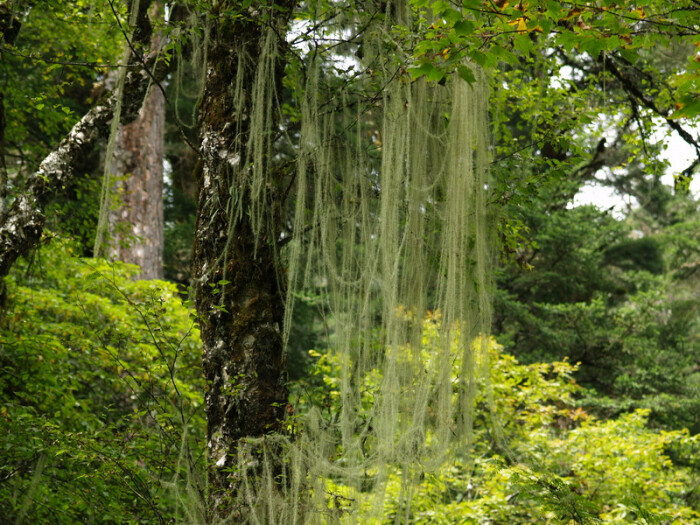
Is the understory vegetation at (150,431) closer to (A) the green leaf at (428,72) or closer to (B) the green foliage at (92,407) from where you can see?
(B) the green foliage at (92,407)

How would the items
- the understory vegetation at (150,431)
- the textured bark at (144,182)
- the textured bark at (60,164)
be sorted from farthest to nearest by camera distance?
1. the textured bark at (144,182)
2. the textured bark at (60,164)
3. the understory vegetation at (150,431)

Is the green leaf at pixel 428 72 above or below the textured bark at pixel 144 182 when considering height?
below

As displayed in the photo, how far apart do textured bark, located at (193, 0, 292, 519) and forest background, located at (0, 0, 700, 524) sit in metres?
0.09

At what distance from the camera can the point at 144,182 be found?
27.0 feet

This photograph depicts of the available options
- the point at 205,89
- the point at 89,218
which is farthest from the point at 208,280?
the point at 89,218

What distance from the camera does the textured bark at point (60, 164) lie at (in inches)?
140

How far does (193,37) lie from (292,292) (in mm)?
1366

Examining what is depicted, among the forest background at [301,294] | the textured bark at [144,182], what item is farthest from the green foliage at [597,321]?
the textured bark at [144,182]

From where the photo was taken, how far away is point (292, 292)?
2.95 metres

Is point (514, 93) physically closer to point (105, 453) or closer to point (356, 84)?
point (356, 84)

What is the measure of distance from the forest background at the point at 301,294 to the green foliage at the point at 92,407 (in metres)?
0.03

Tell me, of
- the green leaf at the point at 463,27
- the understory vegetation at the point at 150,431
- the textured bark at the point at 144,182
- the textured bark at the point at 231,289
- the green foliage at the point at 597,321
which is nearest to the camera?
the green leaf at the point at 463,27

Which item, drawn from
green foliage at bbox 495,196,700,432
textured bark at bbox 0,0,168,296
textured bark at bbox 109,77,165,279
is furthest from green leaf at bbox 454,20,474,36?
green foliage at bbox 495,196,700,432

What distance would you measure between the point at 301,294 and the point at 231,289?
227 centimetres
